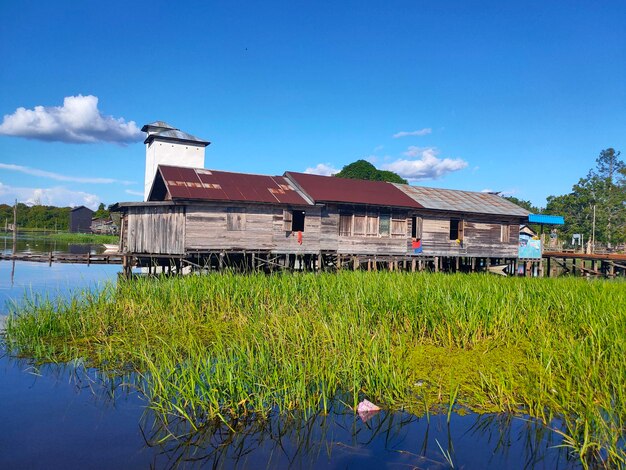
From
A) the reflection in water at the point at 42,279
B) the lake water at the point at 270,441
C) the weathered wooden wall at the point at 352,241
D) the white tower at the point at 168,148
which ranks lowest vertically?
the reflection in water at the point at 42,279

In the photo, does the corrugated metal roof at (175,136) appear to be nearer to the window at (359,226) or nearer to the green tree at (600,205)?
the window at (359,226)

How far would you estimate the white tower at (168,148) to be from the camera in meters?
37.1

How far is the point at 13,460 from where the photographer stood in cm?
468

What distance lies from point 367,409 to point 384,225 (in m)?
18.2

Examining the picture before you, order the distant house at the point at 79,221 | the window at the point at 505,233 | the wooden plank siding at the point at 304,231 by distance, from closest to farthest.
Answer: the wooden plank siding at the point at 304,231
the window at the point at 505,233
the distant house at the point at 79,221

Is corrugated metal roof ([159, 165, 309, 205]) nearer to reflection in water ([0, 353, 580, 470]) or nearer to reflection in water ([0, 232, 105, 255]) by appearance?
reflection in water ([0, 353, 580, 470])

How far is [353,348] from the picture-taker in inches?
252

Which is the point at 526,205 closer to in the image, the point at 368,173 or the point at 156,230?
the point at 368,173

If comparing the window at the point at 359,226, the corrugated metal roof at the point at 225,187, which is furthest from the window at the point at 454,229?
the corrugated metal roof at the point at 225,187

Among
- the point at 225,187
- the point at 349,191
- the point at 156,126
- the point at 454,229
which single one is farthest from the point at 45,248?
the point at 454,229

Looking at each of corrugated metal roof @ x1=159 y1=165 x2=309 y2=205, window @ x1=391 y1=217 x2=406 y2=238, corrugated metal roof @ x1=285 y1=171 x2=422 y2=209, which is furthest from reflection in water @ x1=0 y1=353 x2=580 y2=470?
window @ x1=391 y1=217 x2=406 y2=238

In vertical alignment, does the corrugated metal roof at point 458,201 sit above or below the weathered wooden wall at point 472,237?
above

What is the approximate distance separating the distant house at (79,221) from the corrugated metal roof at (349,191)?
62.2m

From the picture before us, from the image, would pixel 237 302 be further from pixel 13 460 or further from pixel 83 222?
pixel 83 222
